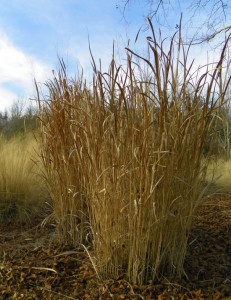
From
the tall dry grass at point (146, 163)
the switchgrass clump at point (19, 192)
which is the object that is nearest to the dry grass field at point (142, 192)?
the tall dry grass at point (146, 163)

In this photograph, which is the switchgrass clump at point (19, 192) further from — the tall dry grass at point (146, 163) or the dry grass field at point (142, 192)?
the tall dry grass at point (146, 163)

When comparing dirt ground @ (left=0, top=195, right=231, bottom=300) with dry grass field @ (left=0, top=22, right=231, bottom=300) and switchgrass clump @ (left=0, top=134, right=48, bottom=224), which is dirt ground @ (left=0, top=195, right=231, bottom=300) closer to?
dry grass field @ (left=0, top=22, right=231, bottom=300)

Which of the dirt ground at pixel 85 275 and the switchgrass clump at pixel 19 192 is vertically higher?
the switchgrass clump at pixel 19 192

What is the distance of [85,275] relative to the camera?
2359 mm

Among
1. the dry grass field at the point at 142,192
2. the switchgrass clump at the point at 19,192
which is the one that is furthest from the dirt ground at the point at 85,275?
the switchgrass clump at the point at 19,192

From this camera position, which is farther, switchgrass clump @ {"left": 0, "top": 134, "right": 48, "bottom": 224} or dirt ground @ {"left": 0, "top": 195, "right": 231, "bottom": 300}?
switchgrass clump @ {"left": 0, "top": 134, "right": 48, "bottom": 224}

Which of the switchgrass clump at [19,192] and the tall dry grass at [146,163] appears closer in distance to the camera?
the tall dry grass at [146,163]

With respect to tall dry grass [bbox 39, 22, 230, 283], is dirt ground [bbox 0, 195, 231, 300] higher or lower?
lower

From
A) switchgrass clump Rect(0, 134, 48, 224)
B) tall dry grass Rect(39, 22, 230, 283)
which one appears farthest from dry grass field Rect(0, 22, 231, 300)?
switchgrass clump Rect(0, 134, 48, 224)

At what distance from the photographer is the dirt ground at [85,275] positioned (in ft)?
7.01

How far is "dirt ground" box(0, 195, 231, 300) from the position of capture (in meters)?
2.14

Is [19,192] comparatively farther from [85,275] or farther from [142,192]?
[142,192]

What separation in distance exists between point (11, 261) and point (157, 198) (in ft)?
4.07

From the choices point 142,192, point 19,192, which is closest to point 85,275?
point 142,192
